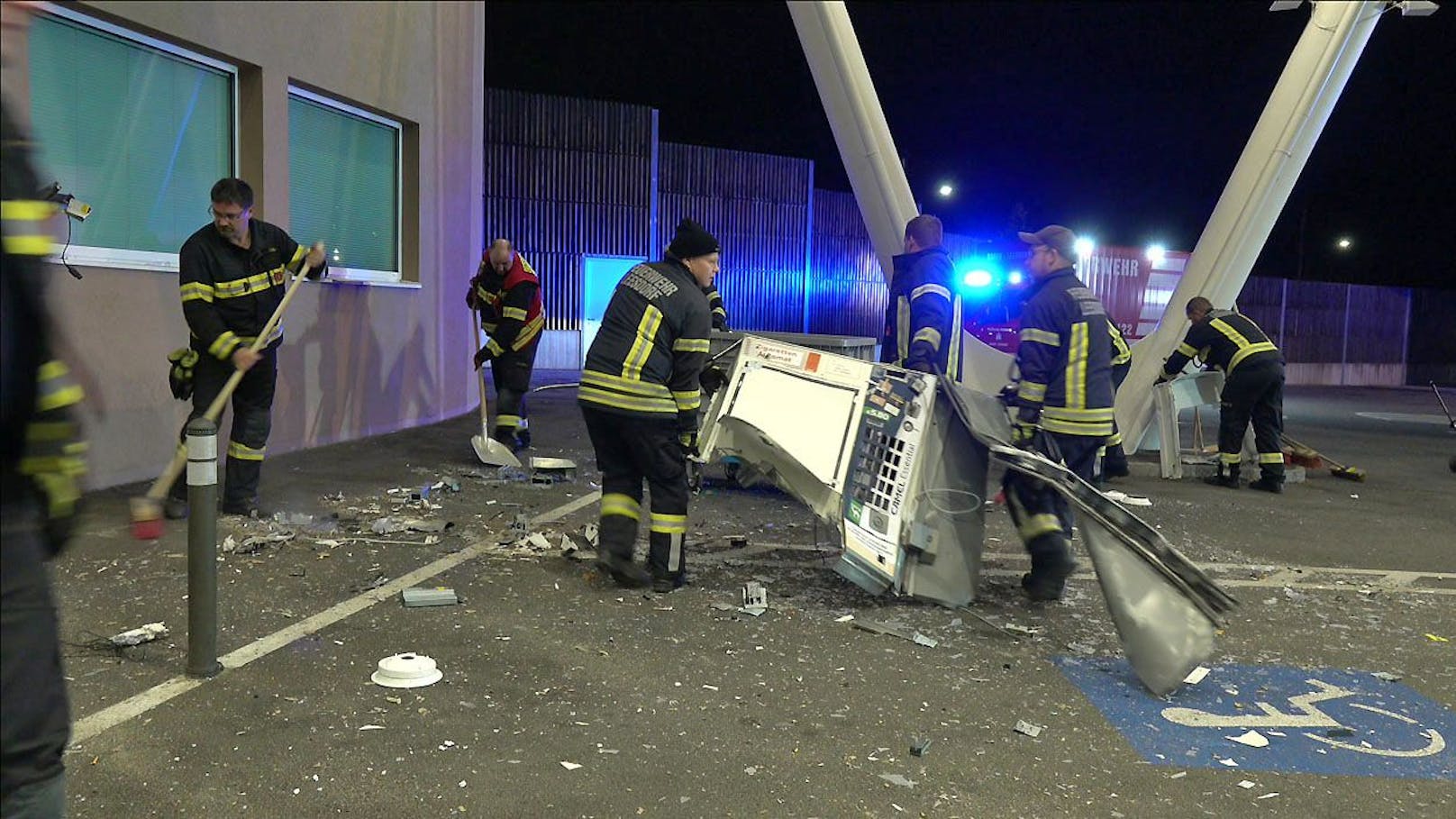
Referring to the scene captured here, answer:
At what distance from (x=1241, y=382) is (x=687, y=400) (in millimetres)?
6340

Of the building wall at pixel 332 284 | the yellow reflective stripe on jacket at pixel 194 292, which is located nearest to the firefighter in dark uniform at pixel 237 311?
the yellow reflective stripe on jacket at pixel 194 292

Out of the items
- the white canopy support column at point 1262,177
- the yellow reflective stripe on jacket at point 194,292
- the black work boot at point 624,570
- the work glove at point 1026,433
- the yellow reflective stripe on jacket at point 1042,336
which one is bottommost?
the black work boot at point 624,570

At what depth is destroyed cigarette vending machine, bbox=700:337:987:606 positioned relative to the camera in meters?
4.79

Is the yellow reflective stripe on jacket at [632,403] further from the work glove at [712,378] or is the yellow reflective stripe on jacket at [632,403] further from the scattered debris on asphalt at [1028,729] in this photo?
the scattered debris on asphalt at [1028,729]

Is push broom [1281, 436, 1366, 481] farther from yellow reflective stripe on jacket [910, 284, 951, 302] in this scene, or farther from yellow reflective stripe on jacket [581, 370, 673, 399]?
yellow reflective stripe on jacket [581, 370, 673, 399]

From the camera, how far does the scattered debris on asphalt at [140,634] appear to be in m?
3.97

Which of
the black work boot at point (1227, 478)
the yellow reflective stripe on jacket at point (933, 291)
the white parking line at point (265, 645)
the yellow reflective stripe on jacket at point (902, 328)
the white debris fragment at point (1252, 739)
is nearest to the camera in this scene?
the white parking line at point (265, 645)

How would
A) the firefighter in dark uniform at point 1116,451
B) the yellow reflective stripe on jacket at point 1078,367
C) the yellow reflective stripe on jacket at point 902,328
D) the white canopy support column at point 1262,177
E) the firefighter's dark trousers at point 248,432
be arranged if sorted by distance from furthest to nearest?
the white canopy support column at point 1262,177
the firefighter in dark uniform at point 1116,451
the yellow reflective stripe on jacket at point 902,328
the firefighter's dark trousers at point 248,432
the yellow reflective stripe on jacket at point 1078,367

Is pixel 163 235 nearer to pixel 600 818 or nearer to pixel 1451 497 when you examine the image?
pixel 600 818

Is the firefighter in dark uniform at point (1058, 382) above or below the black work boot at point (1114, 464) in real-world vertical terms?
above

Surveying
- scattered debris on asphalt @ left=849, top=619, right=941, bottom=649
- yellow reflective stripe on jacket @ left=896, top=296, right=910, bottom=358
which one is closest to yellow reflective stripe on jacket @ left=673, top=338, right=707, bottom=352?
scattered debris on asphalt @ left=849, top=619, right=941, bottom=649

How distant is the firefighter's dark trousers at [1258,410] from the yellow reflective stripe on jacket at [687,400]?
6.27 metres

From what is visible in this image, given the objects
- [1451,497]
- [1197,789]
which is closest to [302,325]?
[1197,789]

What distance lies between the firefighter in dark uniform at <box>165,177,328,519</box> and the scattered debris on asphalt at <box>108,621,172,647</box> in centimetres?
165
